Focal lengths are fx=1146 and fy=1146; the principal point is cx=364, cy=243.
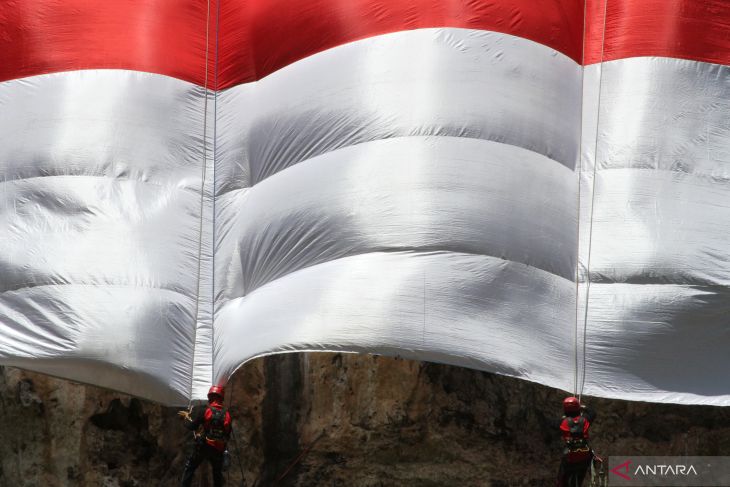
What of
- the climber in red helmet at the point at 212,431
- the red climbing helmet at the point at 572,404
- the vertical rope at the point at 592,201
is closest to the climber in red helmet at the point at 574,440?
the red climbing helmet at the point at 572,404

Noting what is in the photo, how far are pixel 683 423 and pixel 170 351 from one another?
3.94m

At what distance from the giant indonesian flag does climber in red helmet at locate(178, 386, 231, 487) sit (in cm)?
15

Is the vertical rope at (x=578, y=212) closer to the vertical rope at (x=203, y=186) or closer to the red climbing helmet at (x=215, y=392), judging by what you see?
the red climbing helmet at (x=215, y=392)

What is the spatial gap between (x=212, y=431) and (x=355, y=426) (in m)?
1.72

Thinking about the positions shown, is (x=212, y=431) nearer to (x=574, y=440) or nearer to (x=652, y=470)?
(x=574, y=440)

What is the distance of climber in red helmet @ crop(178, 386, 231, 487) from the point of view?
23.0 ft

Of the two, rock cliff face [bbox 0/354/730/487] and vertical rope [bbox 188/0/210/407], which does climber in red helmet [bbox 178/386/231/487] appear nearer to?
vertical rope [bbox 188/0/210/407]

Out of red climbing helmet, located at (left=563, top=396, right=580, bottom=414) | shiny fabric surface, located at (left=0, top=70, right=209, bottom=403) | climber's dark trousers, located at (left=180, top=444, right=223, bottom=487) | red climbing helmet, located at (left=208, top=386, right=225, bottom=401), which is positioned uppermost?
shiny fabric surface, located at (left=0, top=70, right=209, bottom=403)

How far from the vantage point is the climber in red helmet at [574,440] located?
6.84m

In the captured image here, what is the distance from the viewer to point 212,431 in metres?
7.06

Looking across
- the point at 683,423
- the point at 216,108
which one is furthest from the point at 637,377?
the point at 216,108

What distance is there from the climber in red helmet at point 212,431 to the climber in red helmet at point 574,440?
2068 millimetres

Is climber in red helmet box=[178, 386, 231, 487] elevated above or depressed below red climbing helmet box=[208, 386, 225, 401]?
below

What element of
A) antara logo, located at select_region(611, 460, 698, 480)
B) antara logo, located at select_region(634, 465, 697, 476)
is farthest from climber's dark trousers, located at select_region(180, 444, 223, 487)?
antara logo, located at select_region(634, 465, 697, 476)
